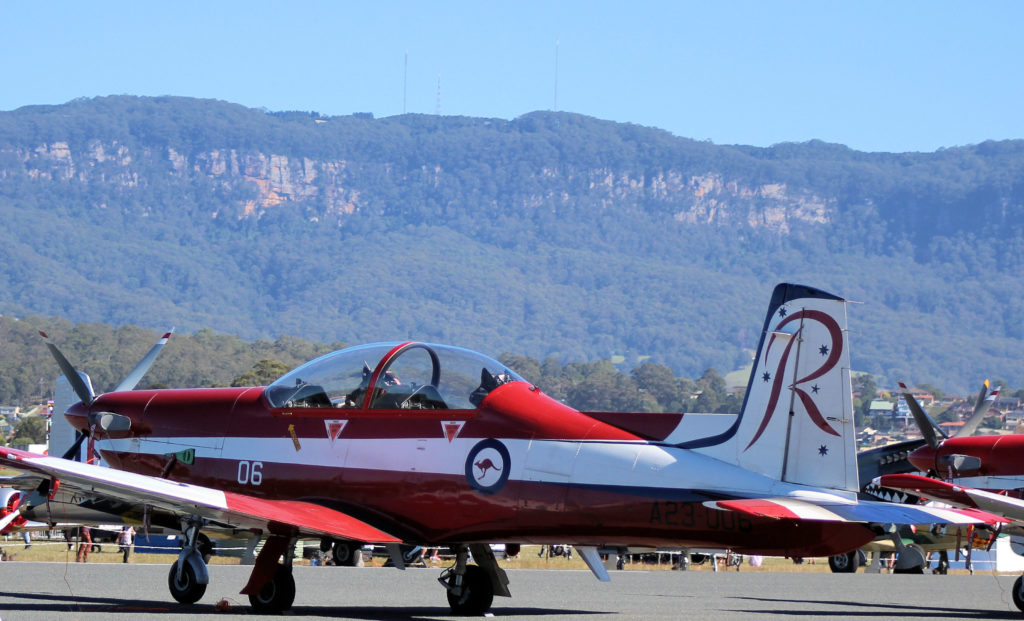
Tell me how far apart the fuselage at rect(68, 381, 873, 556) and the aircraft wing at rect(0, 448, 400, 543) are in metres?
0.41

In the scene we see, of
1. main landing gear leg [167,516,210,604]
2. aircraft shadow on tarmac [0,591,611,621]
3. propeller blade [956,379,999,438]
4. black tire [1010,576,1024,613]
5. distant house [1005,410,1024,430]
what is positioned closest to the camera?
aircraft shadow on tarmac [0,591,611,621]

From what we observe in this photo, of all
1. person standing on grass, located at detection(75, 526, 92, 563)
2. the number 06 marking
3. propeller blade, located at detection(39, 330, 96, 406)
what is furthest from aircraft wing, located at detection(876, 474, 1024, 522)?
person standing on grass, located at detection(75, 526, 92, 563)

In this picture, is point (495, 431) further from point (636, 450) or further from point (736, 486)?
point (736, 486)

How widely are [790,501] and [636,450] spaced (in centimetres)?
138

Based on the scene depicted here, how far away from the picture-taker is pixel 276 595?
505 inches

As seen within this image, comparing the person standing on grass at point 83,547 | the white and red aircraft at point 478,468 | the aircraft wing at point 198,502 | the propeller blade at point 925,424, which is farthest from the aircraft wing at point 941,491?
the person standing on grass at point 83,547

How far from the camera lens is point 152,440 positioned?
1445cm

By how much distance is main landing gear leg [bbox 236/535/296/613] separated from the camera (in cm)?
1260

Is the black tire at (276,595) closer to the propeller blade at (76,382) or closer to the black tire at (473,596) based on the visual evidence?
the black tire at (473,596)

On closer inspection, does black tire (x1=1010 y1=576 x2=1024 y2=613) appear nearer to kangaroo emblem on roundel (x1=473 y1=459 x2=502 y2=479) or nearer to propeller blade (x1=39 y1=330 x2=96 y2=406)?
kangaroo emblem on roundel (x1=473 y1=459 x2=502 y2=479)

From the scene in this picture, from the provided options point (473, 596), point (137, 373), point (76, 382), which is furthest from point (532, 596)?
point (137, 373)

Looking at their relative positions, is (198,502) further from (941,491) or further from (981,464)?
(981,464)

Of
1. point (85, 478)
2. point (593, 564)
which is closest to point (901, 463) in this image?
point (593, 564)

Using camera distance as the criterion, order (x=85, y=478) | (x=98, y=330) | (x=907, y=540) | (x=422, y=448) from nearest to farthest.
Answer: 1. (x=85, y=478)
2. (x=422, y=448)
3. (x=907, y=540)
4. (x=98, y=330)
